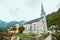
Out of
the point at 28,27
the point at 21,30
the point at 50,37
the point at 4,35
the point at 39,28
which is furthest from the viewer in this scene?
the point at 28,27

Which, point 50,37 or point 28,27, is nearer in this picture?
point 50,37

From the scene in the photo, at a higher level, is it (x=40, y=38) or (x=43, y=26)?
(x=43, y=26)

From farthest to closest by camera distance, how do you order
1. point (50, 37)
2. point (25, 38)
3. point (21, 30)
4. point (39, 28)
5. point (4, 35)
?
point (39, 28) → point (21, 30) → point (4, 35) → point (25, 38) → point (50, 37)

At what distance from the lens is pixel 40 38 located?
2614cm

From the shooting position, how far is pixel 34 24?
4119 centimetres

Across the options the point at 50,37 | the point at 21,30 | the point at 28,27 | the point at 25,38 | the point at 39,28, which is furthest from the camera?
the point at 28,27

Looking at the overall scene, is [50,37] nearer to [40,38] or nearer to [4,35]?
[40,38]

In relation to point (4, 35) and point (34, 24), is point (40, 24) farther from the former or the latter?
point (4, 35)

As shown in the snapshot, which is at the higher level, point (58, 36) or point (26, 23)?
point (26, 23)

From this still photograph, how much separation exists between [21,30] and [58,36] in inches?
530

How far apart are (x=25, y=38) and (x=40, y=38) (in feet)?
7.42

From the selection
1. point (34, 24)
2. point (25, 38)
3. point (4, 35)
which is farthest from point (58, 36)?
point (34, 24)

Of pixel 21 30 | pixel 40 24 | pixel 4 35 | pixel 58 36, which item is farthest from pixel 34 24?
pixel 58 36

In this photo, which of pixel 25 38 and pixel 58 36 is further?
pixel 25 38
